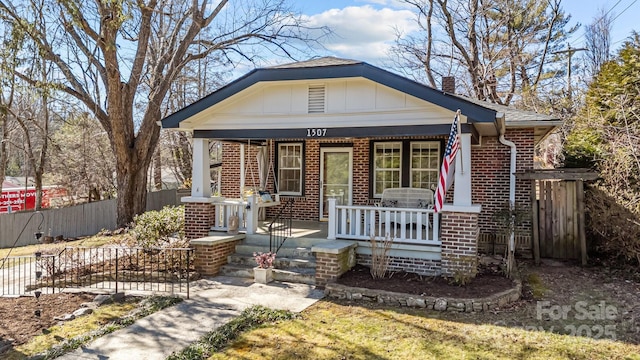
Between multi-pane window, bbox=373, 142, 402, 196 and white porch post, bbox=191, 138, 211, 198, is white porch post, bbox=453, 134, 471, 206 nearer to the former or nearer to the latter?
multi-pane window, bbox=373, 142, 402, 196

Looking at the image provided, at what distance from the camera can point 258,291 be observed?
7.34 metres

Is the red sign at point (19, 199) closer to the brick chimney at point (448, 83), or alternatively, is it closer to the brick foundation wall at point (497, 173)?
the brick chimney at point (448, 83)

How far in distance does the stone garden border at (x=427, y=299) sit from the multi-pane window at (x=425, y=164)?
167 inches

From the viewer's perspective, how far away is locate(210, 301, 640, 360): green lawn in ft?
15.7

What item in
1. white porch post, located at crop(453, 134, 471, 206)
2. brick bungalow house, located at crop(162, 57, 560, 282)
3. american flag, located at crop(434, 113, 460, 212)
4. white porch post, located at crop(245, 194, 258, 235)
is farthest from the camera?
white porch post, located at crop(245, 194, 258, 235)

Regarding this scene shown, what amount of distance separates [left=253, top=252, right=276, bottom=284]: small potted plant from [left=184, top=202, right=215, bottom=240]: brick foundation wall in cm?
198

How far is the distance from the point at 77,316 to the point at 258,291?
9.08 ft

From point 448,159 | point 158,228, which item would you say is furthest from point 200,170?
point 448,159

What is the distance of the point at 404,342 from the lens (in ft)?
16.9

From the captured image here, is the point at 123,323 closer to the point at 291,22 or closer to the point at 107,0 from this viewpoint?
the point at 107,0

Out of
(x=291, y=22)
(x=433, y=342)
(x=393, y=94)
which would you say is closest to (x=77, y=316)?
(x=433, y=342)

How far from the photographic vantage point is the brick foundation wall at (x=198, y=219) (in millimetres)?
9430

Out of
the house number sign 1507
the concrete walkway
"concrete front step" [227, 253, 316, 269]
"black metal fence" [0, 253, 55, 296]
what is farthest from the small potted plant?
"black metal fence" [0, 253, 55, 296]

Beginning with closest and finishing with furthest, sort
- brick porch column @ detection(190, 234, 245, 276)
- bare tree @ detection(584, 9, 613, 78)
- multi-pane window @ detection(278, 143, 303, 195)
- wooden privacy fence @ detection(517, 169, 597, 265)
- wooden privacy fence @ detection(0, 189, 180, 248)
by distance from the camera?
brick porch column @ detection(190, 234, 245, 276), wooden privacy fence @ detection(517, 169, 597, 265), multi-pane window @ detection(278, 143, 303, 195), wooden privacy fence @ detection(0, 189, 180, 248), bare tree @ detection(584, 9, 613, 78)
